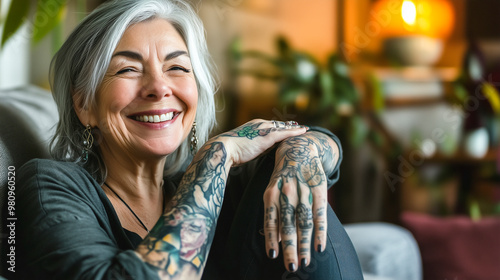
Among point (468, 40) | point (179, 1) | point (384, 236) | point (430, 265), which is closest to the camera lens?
point (179, 1)

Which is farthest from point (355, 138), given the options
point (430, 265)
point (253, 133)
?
point (253, 133)

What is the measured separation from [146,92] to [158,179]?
21 centimetres


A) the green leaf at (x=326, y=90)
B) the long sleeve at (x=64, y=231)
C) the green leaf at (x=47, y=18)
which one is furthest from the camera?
the green leaf at (x=326, y=90)

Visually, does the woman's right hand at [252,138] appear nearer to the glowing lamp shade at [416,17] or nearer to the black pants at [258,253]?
the black pants at [258,253]

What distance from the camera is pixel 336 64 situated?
7.36 feet

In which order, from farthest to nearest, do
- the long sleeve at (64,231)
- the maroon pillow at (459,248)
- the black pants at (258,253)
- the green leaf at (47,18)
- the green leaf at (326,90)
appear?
the green leaf at (326,90)
the maroon pillow at (459,248)
the green leaf at (47,18)
the black pants at (258,253)
the long sleeve at (64,231)

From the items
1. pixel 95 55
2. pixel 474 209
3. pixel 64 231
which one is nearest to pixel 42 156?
pixel 95 55

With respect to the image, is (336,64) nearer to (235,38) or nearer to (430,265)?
(235,38)

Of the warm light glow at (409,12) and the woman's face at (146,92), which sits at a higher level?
the warm light glow at (409,12)

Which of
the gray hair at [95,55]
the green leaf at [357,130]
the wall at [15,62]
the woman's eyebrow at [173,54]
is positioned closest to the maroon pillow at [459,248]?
the green leaf at [357,130]

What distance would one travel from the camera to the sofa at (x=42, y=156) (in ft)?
2.87

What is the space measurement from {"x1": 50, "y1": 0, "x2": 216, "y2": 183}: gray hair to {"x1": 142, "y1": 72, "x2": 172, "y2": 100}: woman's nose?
8 centimetres

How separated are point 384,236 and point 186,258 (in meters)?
0.93

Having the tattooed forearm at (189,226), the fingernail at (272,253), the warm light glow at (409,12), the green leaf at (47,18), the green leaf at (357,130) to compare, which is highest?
→ the warm light glow at (409,12)
